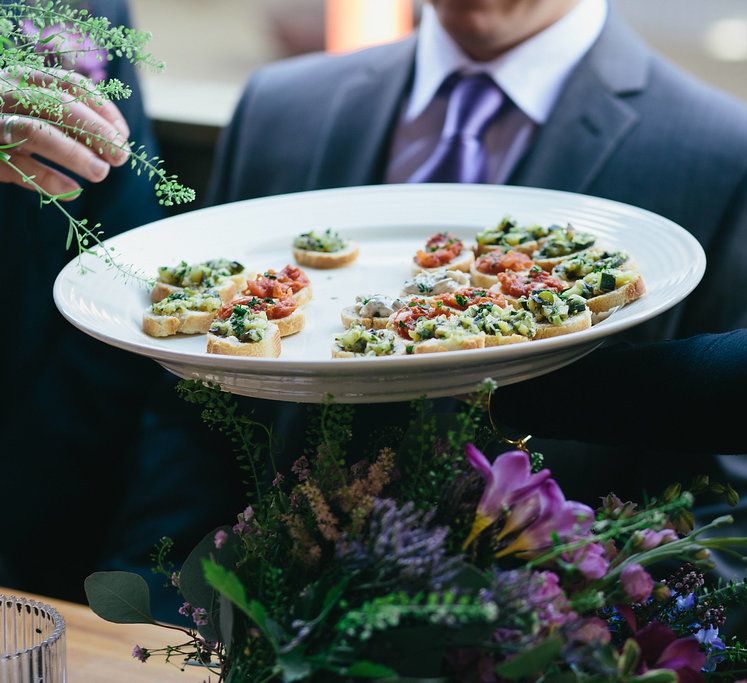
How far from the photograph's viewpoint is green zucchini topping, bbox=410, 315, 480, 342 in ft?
4.42

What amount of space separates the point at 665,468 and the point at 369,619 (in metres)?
1.62

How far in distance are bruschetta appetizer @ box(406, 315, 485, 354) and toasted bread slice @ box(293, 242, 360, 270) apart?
1.11 ft

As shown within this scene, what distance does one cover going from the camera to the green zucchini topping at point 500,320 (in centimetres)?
136

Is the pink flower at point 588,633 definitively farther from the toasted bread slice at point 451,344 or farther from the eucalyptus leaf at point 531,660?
the toasted bread slice at point 451,344

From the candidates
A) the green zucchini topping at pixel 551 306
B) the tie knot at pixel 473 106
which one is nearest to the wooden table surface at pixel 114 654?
the green zucchini topping at pixel 551 306

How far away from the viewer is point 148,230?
5.18ft

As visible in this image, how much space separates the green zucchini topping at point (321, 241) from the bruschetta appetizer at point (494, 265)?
0.85 feet

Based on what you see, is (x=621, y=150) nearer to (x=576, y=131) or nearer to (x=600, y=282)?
(x=576, y=131)

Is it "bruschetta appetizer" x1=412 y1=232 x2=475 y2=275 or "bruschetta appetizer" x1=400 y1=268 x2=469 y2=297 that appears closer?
"bruschetta appetizer" x1=400 y1=268 x2=469 y2=297

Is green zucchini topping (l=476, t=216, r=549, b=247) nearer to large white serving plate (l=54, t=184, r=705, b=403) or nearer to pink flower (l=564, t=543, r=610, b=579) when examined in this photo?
large white serving plate (l=54, t=184, r=705, b=403)

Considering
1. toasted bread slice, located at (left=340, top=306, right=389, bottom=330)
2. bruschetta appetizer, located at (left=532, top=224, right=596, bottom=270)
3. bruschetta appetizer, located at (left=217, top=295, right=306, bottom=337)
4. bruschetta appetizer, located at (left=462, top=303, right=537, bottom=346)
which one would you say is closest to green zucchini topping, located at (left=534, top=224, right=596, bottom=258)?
bruschetta appetizer, located at (left=532, top=224, right=596, bottom=270)

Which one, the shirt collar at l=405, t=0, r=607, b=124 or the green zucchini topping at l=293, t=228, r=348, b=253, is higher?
the shirt collar at l=405, t=0, r=607, b=124

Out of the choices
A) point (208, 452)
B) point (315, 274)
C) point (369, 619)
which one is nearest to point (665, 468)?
point (315, 274)

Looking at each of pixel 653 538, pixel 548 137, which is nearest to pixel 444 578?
pixel 653 538
